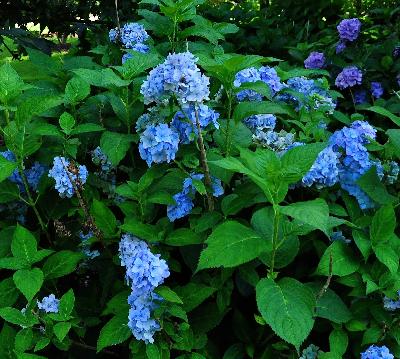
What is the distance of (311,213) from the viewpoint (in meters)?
1.54

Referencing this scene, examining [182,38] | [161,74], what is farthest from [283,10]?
[161,74]

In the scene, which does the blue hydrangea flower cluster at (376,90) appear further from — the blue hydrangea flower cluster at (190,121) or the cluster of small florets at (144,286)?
the cluster of small florets at (144,286)

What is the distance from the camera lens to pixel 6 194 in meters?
2.10

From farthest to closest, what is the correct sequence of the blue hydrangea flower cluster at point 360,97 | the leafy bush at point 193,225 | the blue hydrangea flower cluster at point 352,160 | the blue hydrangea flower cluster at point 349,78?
the blue hydrangea flower cluster at point 360,97
the blue hydrangea flower cluster at point 349,78
the blue hydrangea flower cluster at point 352,160
the leafy bush at point 193,225

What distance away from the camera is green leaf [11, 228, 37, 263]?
6.44ft

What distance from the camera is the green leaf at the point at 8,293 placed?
1.96m

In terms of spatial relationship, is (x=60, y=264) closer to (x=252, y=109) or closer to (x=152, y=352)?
(x=152, y=352)

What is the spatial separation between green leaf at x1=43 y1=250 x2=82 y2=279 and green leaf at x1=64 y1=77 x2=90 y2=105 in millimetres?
611

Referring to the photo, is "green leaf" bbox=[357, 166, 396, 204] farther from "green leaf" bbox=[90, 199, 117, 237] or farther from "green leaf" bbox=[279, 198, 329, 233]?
"green leaf" bbox=[90, 199, 117, 237]

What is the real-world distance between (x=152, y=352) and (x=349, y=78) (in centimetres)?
304

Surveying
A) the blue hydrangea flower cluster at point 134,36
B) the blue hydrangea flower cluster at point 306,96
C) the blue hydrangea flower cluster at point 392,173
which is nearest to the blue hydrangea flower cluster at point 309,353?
the blue hydrangea flower cluster at point 392,173

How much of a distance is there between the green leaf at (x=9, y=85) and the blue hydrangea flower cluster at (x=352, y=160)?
1.14m

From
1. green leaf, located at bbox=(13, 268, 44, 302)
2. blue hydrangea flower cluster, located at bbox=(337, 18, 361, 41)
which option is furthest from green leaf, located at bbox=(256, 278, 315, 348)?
blue hydrangea flower cluster, located at bbox=(337, 18, 361, 41)

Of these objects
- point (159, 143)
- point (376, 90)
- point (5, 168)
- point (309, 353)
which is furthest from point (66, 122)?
point (376, 90)
